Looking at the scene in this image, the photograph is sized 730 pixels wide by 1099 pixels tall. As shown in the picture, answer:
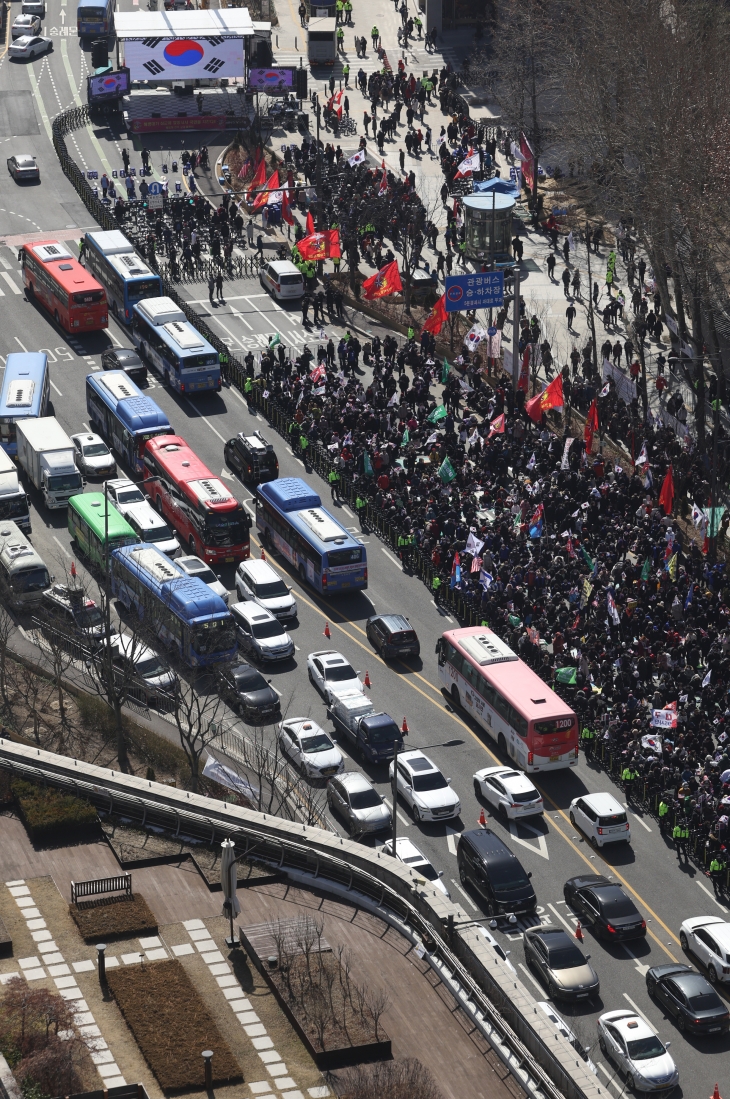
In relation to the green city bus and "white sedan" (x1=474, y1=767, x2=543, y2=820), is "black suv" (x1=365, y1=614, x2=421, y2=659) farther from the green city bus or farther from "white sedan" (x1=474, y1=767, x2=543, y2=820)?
the green city bus

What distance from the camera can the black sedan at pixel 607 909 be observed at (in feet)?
174

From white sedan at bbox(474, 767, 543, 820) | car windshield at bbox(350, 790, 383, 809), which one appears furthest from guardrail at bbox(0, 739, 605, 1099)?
white sedan at bbox(474, 767, 543, 820)

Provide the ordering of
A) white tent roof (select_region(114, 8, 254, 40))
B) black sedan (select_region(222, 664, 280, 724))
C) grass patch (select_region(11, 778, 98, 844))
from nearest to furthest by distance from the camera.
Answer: grass patch (select_region(11, 778, 98, 844)), black sedan (select_region(222, 664, 280, 724)), white tent roof (select_region(114, 8, 254, 40))

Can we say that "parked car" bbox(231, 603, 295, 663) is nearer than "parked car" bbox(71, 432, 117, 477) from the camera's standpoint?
Yes

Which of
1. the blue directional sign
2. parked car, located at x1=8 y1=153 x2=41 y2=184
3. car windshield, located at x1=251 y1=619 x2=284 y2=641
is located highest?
the blue directional sign

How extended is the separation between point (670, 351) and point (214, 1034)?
65212mm

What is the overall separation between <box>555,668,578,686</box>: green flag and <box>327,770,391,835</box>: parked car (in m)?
8.28

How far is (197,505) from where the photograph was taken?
2879 inches

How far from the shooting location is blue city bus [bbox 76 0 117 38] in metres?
142

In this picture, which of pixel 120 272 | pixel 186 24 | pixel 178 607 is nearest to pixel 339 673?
pixel 178 607

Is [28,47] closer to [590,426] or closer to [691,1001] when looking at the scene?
[590,426]

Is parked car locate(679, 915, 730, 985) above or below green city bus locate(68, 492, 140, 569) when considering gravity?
below

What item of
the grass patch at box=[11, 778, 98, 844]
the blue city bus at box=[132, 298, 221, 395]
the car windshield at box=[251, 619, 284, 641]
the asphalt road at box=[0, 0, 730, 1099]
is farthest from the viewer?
the blue city bus at box=[132, 298, 221, 395]

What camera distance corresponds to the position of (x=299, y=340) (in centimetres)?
9494
